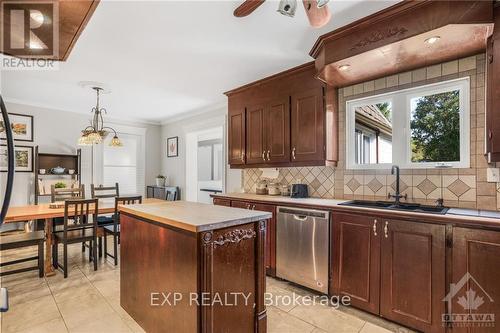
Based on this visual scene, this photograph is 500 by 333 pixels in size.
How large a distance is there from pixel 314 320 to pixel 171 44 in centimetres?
283

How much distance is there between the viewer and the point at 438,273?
1854mm

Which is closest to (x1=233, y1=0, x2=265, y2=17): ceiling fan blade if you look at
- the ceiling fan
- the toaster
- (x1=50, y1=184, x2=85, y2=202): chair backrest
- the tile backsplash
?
the ceiling fan

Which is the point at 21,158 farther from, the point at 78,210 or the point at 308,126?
the point at 308,126

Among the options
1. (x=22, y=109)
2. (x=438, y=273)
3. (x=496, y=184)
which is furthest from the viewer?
(x=22, y=109)

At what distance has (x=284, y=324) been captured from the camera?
2.10m

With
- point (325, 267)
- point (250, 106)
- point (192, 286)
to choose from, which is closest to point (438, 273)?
point (325, 267)

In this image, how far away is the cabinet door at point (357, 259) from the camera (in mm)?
2143

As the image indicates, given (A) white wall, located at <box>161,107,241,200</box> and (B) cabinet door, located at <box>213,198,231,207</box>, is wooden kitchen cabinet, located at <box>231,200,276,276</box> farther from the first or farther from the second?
(A) white wall, located at <box>161,107,241,200</box>

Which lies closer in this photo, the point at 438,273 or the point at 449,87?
the point at 438,273

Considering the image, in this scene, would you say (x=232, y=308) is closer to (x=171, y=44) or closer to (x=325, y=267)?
(x=325, y=267)

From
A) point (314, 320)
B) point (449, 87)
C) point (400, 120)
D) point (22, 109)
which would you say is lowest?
point (314, 320)

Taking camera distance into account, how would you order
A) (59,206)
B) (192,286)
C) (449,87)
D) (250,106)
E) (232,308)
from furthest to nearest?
(250,106)
(59,206)
(449,87)
(232,308)
(192,286)

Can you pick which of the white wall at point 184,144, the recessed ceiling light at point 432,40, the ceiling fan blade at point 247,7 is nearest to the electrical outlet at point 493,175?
the recessed ceiling light at point 432,40

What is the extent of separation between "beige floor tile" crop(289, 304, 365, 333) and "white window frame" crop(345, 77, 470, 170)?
1478 millimetres
